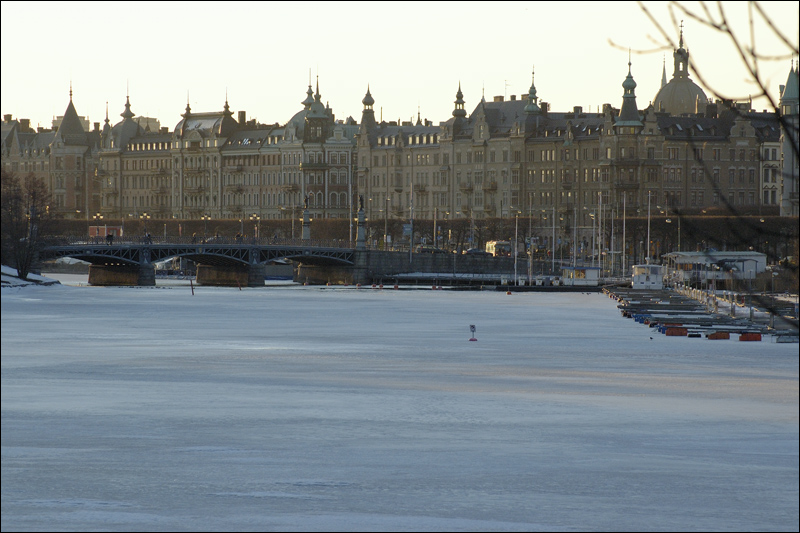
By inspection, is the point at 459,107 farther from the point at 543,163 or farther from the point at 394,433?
the point at 394,433

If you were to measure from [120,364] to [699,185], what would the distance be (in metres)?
118

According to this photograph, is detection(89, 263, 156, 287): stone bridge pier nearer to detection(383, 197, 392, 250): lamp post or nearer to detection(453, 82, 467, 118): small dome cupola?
detection(383, 197, 392, 250): lamp post

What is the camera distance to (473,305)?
9681 centimetres

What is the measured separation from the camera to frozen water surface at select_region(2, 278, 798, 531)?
72.5 feet

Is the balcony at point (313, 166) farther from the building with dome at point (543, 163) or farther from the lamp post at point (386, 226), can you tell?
the lamp post at point (386, 226)

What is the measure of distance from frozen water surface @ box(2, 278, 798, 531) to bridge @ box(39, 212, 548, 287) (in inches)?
2267

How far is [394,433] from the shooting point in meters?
30.5

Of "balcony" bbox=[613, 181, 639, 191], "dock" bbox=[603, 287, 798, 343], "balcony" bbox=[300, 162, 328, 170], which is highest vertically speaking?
"balcony" bbox=[300, 162, 328, 170]

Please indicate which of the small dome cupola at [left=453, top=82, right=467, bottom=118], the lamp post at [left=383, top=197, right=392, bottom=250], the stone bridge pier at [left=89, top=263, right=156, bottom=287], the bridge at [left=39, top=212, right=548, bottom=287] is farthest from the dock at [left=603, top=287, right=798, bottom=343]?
the small dome cupola at [left=453, top=82, right=467, bottom=118]

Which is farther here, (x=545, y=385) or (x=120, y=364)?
(x=120, y=364)

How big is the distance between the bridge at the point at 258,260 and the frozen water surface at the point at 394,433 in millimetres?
57574

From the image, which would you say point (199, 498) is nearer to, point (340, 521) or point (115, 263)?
point (340, 521)

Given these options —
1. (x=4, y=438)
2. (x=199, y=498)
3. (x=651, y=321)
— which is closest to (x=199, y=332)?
(x=651, y=321)

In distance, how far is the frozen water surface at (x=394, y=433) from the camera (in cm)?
2209
